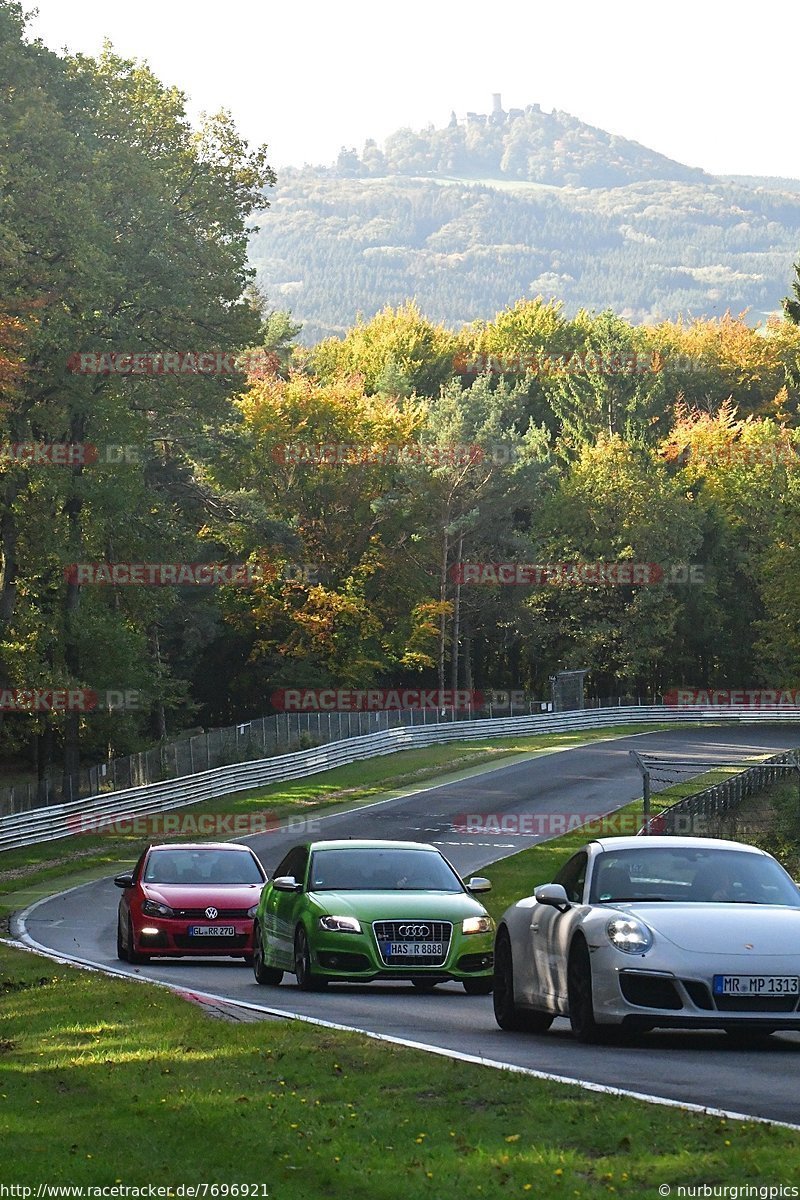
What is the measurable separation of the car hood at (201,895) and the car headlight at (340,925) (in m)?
5.23

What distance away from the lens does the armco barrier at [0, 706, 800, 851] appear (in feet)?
149

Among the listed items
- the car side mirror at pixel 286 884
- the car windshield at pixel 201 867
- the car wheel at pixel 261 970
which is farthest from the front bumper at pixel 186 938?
the car side mirror at pixel 286 884

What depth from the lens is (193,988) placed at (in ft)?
58.8

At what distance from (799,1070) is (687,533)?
83791mm

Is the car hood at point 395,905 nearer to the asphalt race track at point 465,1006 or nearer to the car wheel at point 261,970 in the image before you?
the asphalt race track at point 465,1006

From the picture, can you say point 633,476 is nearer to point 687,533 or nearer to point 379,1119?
point 687,533

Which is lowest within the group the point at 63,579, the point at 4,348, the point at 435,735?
the point at 435,735

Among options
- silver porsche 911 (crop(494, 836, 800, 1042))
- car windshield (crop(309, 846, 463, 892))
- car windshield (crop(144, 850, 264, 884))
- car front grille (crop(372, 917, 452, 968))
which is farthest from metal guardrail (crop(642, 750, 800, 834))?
silver porsche 911 (crop(494, 836, 800, 1042))

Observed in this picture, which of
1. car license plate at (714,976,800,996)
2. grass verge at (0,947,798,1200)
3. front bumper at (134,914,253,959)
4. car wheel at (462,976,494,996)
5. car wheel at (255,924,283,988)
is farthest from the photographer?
front bumper at (134,914,253,959)

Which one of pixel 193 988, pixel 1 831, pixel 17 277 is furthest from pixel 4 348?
pixel 193 988

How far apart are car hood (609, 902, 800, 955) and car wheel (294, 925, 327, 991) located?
18.1ft

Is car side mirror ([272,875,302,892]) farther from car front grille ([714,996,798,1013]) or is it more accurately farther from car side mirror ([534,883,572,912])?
car front grille ([714,996,798,1013])

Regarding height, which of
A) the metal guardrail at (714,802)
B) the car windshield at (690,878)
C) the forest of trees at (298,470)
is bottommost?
the metal guardrail at (714,802)

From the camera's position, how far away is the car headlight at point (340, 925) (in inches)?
674
